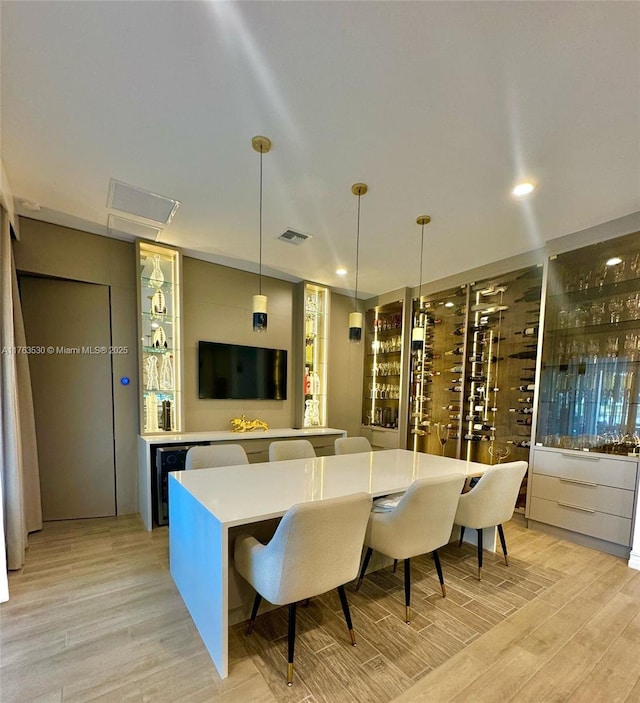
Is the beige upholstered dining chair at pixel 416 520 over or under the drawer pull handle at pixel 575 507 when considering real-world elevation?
over

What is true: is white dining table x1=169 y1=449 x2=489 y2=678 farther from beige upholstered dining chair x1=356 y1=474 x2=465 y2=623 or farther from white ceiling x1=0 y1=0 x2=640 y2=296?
white ceiling x1=0 y1=0 x2=640 y2=296

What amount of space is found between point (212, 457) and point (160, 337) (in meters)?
1.70

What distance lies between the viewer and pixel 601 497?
2.77 meters

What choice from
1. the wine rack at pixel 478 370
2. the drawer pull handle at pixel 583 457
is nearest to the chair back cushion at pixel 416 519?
the wine rack at pixel 478 370

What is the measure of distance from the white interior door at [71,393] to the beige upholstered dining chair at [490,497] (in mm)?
3355

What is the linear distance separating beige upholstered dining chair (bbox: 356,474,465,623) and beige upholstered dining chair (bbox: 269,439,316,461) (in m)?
1.07

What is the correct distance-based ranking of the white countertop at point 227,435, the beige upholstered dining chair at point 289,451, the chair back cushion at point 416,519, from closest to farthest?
the chair back cushion at point 416,519, the beige upholstered dining chair at point 289,451, the white countertop at point 227,435

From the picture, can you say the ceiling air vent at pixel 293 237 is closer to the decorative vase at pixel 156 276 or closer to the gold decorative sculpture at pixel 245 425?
the decorative vase at pixel 156 276

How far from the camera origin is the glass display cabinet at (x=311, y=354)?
14.8 feet

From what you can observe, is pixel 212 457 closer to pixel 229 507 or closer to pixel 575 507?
pixel 229 507

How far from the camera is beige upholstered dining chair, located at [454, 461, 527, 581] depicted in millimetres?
2195

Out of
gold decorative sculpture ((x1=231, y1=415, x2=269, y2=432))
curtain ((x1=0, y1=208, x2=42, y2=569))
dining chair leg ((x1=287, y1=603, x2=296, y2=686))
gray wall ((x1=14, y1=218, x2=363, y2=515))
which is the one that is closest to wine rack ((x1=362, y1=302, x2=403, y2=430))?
gray wall ((x1=14, y1=218, x2=363, y2=515))

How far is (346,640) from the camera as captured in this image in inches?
67.7

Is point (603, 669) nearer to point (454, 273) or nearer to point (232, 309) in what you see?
point (454, 273)
